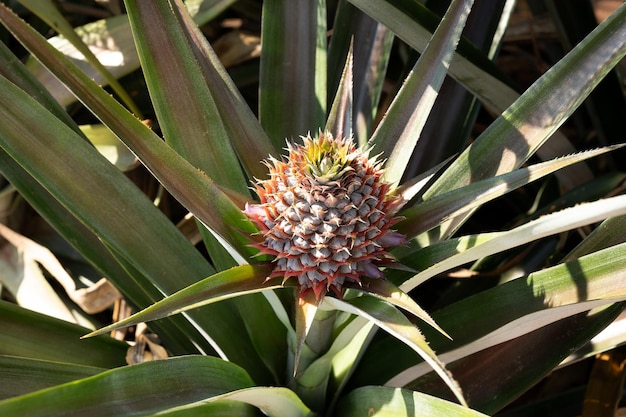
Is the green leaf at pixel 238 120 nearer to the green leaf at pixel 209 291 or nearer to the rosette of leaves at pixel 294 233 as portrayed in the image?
the rosette of leaves at pixel 294 233

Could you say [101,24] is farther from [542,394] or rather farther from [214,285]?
[542,394]

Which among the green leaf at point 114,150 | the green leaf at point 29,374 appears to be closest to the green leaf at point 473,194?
the green leaf at point 29,374

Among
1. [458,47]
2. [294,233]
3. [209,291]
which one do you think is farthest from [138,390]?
[458,47]

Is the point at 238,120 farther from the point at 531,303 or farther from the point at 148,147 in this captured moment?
the point at 531,303

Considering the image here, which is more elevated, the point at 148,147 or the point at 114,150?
the point at 114,150

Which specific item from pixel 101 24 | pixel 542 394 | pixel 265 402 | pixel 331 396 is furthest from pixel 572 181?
pixel 101 24

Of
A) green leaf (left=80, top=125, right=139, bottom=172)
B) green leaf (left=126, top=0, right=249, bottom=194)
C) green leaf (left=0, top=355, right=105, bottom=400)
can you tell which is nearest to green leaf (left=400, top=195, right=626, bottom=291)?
green leaf (left=126, top=0, right=249, bottom=194)
